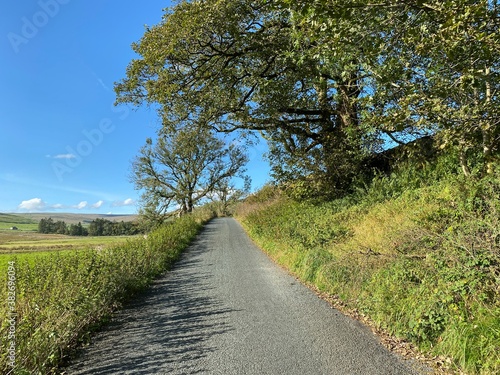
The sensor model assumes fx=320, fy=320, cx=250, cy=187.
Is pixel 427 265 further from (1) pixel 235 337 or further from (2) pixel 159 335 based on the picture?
(2) pixel 159 335

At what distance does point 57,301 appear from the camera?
4.65m

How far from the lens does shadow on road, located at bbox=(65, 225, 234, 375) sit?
3.92 m

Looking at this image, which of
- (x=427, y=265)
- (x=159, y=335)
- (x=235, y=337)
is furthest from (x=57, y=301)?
(x=427, y=265)

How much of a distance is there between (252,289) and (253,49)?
7.33 m

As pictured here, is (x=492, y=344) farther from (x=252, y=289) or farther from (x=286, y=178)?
(x=286, y=178)

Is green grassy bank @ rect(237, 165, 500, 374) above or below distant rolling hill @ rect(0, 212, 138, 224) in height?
below

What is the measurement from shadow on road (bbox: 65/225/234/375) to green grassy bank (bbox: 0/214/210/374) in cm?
29

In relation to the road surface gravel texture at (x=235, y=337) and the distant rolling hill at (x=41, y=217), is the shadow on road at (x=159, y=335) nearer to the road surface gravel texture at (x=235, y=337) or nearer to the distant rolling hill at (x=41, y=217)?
the road surface gravel texture at (x=235, y=337)

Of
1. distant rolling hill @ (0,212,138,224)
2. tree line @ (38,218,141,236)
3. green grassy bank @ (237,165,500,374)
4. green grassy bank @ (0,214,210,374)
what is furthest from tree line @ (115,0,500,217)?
distant rolling hill @ (0,212,138,224)

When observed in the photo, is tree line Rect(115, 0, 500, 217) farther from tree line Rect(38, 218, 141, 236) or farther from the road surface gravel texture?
tree line Rect(38, 218, 141, 236)

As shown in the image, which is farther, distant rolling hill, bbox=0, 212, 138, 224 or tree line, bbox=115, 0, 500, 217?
distant rolling hill, bbox=0, 212, 138, 224

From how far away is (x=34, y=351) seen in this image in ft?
11.7

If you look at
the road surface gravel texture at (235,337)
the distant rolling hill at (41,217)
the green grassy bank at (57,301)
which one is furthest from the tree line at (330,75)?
the distant rolling hill at (41,217)

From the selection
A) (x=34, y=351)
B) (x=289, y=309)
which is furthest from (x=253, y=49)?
(x=34, y=351)
